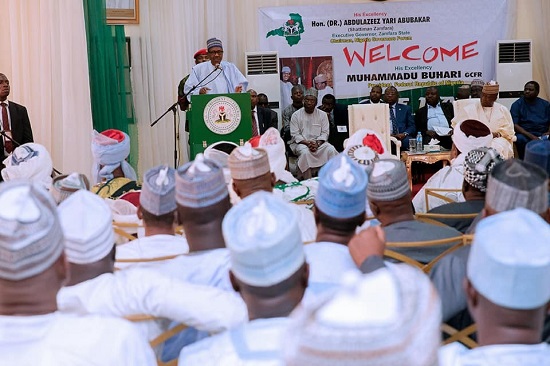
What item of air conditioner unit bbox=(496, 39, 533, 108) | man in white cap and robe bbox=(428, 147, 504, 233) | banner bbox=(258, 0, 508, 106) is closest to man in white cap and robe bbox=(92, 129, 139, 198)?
man in white cap and robe bbox=(428, 147, 504, 233)

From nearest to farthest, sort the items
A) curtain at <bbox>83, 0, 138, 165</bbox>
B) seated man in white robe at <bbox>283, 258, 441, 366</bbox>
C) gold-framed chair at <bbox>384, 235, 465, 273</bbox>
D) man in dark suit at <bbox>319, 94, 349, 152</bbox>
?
seated man in white robe at <bbox>283, 258, 441, 366</bbox> → gold-framed chair at <bbox>384, 235, 465, 273</bbox> → curtain at <bbox>83, 0, 138, 165</bbox> → man in dark suit at <bbox>319, 94, 349, 152</bbox>

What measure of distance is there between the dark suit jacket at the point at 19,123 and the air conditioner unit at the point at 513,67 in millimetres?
5613

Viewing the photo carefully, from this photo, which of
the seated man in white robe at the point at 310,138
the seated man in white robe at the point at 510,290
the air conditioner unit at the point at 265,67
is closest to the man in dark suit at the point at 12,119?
the seated man in white robe at the point at 310,138

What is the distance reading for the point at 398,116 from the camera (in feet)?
31.3

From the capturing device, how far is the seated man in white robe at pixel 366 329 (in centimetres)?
105

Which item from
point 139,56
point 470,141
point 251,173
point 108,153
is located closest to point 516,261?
point 251,173

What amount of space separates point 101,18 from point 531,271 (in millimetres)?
7719

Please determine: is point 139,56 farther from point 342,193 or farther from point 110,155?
point 342,193

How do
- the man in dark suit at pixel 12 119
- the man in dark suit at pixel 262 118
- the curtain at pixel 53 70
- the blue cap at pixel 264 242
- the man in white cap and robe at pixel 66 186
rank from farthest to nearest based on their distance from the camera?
the man in dark suit at pixel 262 118 < the curtain at pixel 53 70 < the man in dark suit at pixel 12 119 < the man in white cap and robe at pixel 66 186 < the blue cap at pixel 264 242

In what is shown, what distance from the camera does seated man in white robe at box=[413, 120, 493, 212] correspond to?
4.43 meters

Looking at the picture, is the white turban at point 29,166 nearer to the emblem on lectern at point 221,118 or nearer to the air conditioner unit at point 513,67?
the emblem on lectern at point 221,118

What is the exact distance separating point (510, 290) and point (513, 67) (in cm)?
897

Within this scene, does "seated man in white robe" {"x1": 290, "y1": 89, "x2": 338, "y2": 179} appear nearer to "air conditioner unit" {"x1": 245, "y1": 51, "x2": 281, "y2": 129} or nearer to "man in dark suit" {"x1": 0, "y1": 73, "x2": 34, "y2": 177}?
"air conditioner unit" {"x1": 245, "y1": 51, "x2": 281, "y2": 129}

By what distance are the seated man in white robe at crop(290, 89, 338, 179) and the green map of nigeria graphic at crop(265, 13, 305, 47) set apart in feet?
2.72
